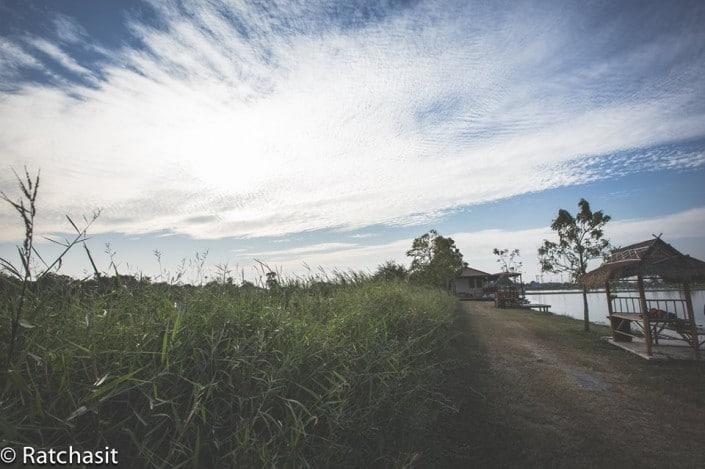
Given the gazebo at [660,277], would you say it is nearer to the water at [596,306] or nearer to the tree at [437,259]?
the water at [596,306]

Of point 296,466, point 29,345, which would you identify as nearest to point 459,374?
point 296,466

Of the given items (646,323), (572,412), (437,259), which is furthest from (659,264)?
(437,259)

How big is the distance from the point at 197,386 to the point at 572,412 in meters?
6.36

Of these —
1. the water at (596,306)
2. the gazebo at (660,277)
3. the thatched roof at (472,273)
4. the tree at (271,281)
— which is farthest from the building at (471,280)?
the tree at (271,281)

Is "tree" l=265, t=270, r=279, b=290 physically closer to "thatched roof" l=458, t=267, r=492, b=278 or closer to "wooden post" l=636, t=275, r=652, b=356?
"wooden post" l=636, t=275, r=652, b=356

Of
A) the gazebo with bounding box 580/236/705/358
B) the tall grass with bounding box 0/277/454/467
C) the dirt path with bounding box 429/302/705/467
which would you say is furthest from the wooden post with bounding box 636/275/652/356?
the tall grass with bounding box 0/277/454/467

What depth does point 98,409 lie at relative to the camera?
7.18 feet

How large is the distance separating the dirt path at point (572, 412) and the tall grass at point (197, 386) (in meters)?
1.23

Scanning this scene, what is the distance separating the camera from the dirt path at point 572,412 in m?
4.63

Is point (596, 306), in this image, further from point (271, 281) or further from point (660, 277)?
point (271, 281)

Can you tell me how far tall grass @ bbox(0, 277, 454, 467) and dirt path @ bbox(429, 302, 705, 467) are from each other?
48.5 inches

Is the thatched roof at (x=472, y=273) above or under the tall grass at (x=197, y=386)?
above

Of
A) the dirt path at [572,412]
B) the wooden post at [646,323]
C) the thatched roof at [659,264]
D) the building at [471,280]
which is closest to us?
the dirt path at [572,412]

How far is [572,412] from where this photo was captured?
6.10 metres
